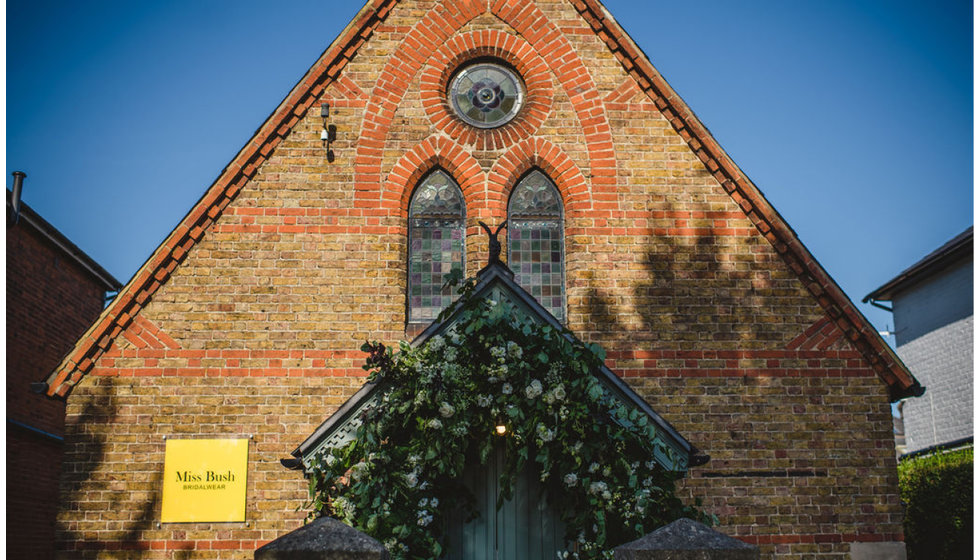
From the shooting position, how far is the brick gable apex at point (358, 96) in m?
8.65

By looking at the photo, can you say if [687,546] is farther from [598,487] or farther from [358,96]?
[358,96]

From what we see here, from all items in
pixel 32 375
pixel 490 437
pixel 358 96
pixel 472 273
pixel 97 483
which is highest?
pixel 358 96

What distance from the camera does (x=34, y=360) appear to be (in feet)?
47.1

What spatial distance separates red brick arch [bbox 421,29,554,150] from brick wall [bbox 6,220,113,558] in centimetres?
852

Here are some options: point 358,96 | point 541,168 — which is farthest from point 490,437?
point 358,96

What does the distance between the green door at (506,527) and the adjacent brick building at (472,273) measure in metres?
1.61

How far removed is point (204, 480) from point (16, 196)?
8.29 metres

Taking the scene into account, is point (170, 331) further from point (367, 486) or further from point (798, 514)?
point (798, 514)

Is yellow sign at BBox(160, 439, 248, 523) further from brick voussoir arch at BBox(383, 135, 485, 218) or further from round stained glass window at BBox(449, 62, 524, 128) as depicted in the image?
round stained glass window at BBox(449, 62, 524, 128)

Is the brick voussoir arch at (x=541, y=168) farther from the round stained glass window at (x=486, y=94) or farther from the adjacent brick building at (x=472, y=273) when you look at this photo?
the round stained glass window at (x=486, y=94)

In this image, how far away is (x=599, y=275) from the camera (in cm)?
909

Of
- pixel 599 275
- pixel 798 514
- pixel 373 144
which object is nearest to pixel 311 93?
pixel 373 144

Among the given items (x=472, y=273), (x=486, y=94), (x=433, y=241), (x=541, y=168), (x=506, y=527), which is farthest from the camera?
(x=486, y=94)

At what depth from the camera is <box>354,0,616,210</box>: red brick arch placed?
937 centimetres
